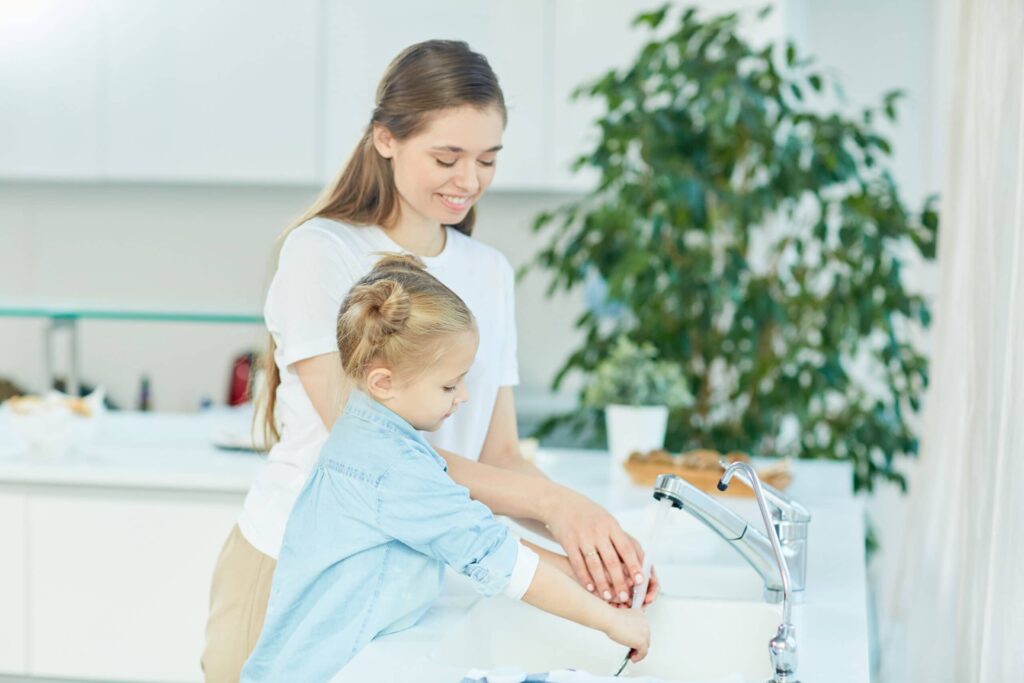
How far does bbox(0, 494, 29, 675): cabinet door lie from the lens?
2332 millimetres

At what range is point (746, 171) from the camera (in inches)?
122

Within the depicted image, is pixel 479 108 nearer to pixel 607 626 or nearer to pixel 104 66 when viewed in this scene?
pixel 607 626

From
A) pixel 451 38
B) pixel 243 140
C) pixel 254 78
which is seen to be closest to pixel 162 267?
pixel 243 140

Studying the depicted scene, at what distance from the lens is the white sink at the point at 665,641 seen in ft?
5.11

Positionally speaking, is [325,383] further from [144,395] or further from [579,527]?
[144,395]

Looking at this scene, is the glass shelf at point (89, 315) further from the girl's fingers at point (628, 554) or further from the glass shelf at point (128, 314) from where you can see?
the girl's fingers at point (628, 554)

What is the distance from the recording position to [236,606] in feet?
5.11

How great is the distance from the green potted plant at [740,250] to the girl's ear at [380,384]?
1.61m

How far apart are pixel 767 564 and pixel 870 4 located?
3509 mm

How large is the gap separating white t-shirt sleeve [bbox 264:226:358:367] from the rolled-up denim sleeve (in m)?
0.22

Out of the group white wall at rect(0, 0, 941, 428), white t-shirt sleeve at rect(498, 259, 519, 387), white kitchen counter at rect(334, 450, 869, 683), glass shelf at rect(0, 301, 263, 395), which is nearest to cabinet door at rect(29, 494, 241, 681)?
glass shelf at rect(0, 301, 263, 395)

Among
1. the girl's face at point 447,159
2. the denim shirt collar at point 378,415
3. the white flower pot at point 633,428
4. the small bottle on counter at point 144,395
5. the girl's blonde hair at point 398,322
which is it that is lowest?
the small bottle on counter at point 144,395

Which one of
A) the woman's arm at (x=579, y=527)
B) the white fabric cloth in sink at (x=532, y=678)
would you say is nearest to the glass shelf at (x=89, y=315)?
the woman's arm at (x=579, y=527)

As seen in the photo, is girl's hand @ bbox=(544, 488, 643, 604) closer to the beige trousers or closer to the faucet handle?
the faucet handle
